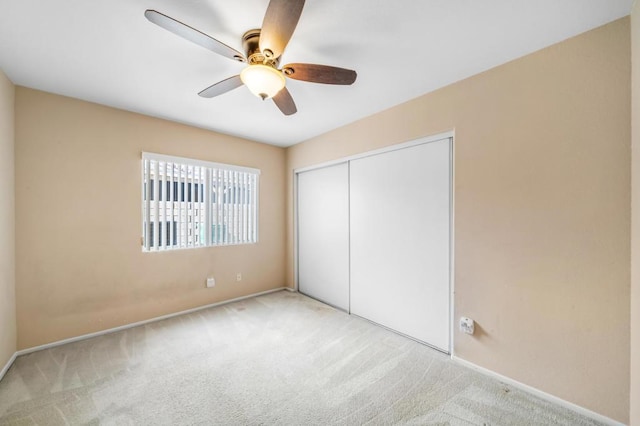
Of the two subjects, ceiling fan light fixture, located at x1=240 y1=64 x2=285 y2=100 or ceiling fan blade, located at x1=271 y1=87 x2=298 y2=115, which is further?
ceiling fan blade, located at x1=271 y1=87 x2=298 y2=115

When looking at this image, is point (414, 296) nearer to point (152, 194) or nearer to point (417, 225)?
point (417, 225)

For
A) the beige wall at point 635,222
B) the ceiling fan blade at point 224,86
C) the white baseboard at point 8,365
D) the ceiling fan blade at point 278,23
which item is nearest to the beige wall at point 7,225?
the white baseboard at point 8,365

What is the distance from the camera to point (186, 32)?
128cm

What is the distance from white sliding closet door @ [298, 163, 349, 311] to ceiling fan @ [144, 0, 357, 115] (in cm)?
172

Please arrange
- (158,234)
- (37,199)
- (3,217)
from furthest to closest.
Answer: (158,234), (37,199), (3,217)

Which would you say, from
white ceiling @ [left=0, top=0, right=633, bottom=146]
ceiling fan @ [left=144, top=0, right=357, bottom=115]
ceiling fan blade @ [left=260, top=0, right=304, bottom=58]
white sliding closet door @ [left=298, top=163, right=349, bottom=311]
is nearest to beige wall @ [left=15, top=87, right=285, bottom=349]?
white ceiling @ [left=0, top=0, right=633, bottom=146]

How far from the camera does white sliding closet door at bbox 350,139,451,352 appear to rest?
7.71 ft

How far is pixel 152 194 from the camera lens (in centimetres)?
291

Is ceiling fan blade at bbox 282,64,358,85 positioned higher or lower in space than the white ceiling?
lower

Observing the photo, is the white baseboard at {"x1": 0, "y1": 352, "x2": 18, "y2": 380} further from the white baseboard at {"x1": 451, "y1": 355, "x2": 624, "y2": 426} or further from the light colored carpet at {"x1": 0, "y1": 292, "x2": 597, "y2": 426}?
the white baseboard at {"x1": 451, "y1": 355, "x2": 624, "y2": 426}

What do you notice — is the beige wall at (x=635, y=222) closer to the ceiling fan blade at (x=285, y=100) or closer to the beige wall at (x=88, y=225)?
the ceiling fan blade at (x=285, y=100)

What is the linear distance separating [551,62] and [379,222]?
1841 mm

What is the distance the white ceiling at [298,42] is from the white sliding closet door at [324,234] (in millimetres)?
1238

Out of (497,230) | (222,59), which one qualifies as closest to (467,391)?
(497,230)
